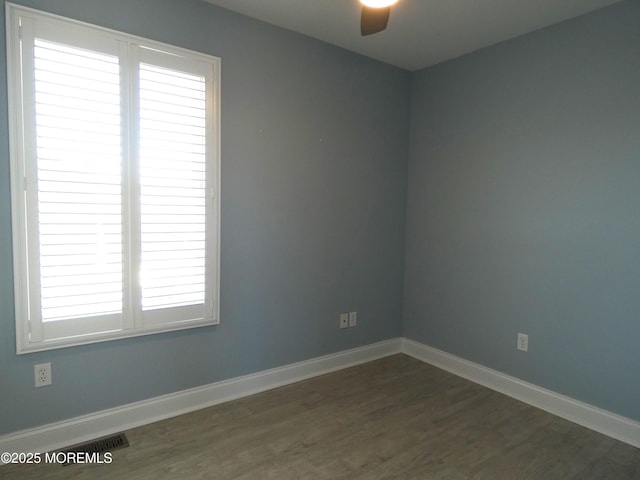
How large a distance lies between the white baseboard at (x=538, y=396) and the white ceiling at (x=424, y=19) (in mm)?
2509

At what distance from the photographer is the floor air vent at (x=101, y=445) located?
2.08 meters

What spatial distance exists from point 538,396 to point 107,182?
3.13 meters

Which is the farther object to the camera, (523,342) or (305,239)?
(305,239)

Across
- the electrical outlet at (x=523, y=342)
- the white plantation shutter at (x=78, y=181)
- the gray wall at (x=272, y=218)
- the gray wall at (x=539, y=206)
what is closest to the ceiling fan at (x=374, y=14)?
the gray wall at (x=272, y=218)

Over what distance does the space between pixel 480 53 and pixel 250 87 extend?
6.01 ft

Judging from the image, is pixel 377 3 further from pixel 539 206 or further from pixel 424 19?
pixel 539 206

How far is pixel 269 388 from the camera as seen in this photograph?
2855mm

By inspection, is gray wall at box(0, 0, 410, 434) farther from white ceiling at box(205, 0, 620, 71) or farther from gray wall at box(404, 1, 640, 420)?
gray wall at box(404, 1, 640, 420)

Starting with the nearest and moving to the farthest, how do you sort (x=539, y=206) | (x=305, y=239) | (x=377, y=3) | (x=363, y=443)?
(x=377, y=3), (x=363, y=443), (x=539, y=206), (x=305, y=239)

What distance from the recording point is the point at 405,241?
12.1ft

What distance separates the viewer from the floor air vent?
2.08 m

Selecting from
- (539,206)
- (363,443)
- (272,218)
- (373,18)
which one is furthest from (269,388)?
(373,18)

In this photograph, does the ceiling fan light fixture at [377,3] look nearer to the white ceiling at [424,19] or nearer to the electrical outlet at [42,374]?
the white ceiling at [424,19]

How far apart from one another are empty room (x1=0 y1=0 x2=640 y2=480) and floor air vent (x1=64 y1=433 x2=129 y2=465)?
0.01m
